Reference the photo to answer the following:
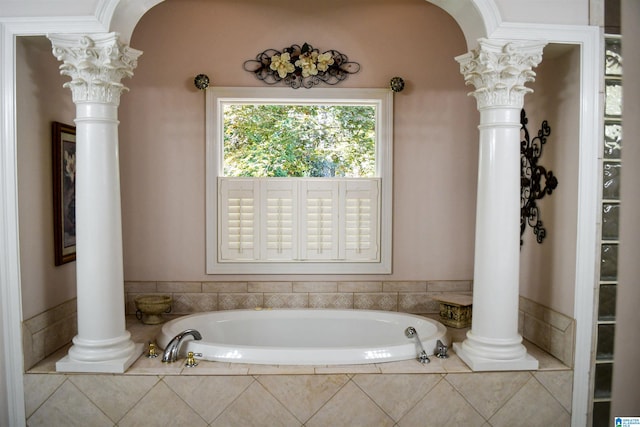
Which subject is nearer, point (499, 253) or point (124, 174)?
point (499, 253)

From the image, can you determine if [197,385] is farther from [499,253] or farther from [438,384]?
[499,253]

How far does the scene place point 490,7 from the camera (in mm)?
2428

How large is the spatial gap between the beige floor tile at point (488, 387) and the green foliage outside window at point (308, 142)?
1.68 m

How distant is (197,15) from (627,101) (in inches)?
134

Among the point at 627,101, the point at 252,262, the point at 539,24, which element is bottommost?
the point at 252,262

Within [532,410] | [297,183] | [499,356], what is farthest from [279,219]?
[532,410]

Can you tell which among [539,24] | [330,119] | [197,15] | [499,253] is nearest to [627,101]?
[499,253]

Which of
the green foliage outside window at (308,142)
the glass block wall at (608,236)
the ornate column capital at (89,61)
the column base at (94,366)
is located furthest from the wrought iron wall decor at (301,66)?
the column base at (94,366)

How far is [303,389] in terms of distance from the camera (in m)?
2.43

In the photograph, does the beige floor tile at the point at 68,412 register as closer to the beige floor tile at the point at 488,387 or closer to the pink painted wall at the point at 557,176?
the beige floor tile at the point at 488,387

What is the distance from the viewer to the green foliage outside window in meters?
3.62

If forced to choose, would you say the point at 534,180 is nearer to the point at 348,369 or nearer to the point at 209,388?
the point at 348,369

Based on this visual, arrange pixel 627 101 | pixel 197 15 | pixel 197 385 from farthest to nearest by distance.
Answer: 1. pixel 197 15
2. pixel 197 385
3. pixel 627 101

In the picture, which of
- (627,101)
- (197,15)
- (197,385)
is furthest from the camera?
(197,15)
